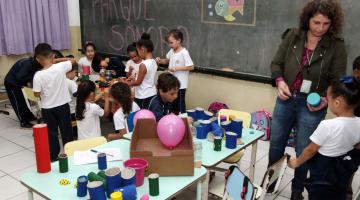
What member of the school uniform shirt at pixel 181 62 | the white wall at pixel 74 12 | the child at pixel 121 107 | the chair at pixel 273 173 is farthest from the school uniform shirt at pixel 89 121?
the white wall at pixel 74 12

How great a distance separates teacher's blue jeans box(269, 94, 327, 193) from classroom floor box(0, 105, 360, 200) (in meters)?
0.39

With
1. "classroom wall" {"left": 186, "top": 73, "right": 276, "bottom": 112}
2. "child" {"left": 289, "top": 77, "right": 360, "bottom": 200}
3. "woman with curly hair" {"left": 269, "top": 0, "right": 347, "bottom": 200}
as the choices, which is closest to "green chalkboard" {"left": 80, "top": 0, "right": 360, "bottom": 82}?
"classroom wall" {"left": 186, "top": 73, "right": 276, "bottom": 112}

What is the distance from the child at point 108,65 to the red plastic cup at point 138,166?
9.69ft

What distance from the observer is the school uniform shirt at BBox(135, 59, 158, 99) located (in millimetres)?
3850

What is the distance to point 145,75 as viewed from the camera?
3.86 m

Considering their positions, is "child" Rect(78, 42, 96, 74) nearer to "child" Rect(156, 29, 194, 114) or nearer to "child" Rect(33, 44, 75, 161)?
"child" Rect(156, 29, 194, 114)

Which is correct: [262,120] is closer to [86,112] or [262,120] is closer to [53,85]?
[86,112]

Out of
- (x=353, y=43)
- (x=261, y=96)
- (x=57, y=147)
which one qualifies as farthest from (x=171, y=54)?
(x=353, y=43)

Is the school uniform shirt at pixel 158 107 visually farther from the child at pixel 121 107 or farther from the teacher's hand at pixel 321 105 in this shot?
the teacher's hand at pixel 321 105

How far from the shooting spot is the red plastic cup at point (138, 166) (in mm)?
1724

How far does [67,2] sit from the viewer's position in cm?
585

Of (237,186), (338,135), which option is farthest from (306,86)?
(237,186)

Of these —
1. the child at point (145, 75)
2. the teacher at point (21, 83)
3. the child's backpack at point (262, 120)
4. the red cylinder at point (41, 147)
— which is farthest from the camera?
the teacher at point (21, 83)

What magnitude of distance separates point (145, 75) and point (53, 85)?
1.05 meters
